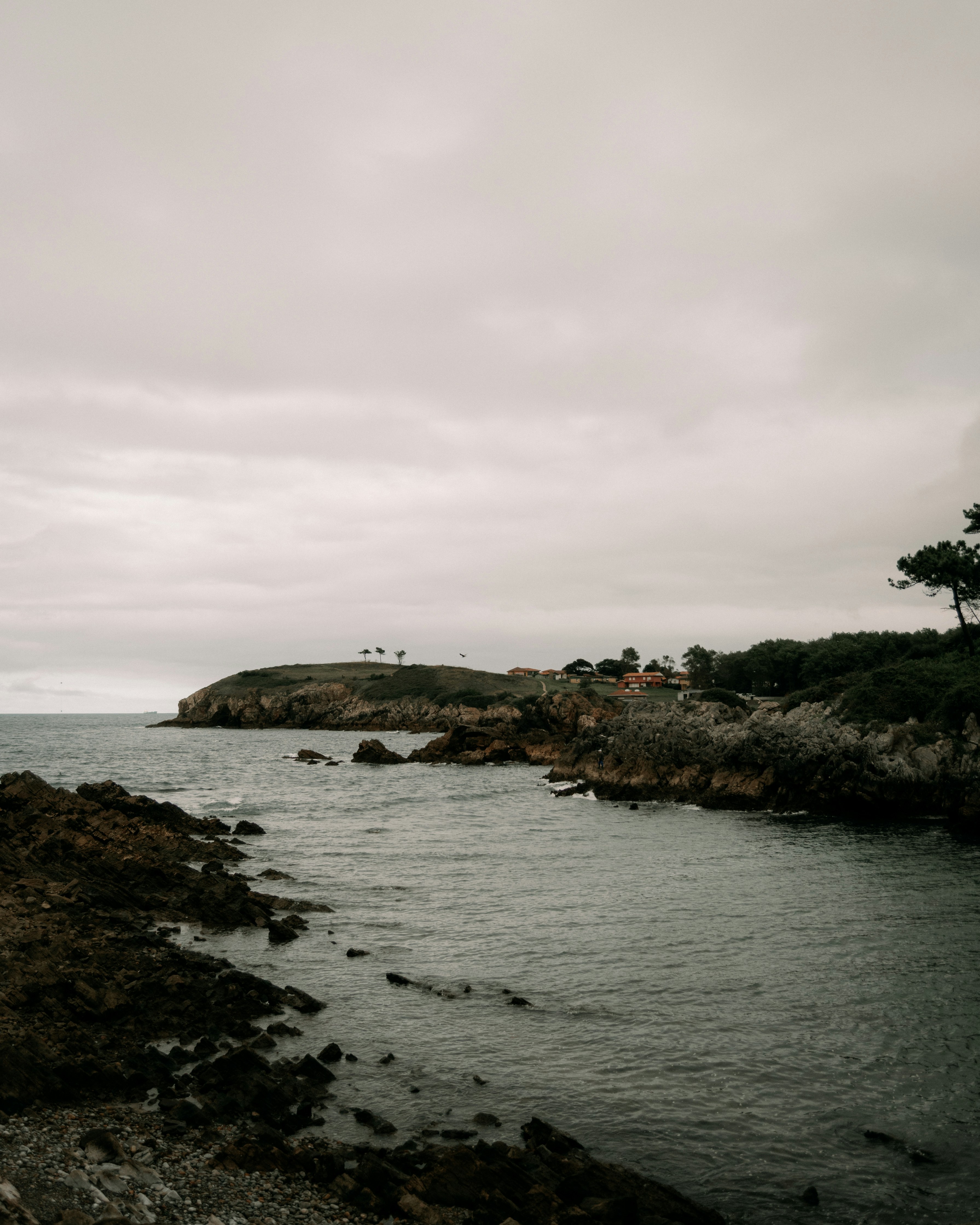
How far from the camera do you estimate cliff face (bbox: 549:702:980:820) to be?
150ft

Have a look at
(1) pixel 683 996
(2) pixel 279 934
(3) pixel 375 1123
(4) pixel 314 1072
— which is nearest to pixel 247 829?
(2) pixel 279 934

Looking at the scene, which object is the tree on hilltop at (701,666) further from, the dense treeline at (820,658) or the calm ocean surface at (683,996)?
the calm ocean surface at (683,996)

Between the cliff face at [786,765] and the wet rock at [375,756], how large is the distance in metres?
30.5

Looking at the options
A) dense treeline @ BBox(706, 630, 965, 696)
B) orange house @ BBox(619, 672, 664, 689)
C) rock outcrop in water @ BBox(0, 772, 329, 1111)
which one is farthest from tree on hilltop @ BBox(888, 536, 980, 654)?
orange house @ BBox(619, 672, 664, 689)

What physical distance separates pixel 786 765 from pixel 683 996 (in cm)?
3568

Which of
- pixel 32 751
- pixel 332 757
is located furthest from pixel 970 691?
pixel 32 751

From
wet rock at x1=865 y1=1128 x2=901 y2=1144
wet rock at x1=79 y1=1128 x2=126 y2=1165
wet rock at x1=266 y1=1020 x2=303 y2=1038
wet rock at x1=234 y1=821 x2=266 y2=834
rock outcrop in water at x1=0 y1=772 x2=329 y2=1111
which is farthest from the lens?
wet rock at x1=234 y1=821 x2=266 y2=834

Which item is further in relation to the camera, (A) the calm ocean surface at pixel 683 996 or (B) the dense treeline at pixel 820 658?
(B) the dense treeline at pixel 820 658

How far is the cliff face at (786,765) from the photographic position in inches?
1801

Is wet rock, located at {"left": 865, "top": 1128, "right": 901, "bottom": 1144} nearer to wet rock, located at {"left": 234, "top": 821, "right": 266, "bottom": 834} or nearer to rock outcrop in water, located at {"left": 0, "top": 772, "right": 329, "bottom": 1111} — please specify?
rock outcrop in water, located at {"left": 0, "top": 772, "right": 329, "bottom": 1111}

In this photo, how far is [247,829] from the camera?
43.4 meters

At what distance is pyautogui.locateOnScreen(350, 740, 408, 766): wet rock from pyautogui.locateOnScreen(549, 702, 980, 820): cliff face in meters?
30.5

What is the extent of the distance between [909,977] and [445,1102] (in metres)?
12.7

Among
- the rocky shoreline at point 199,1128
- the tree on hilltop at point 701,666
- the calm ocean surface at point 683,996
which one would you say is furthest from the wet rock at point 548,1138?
the tree on hilltop at point 701,666
